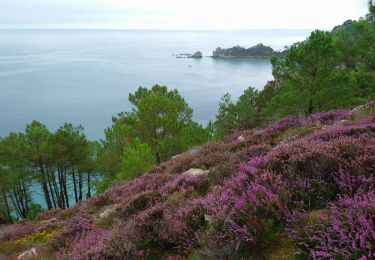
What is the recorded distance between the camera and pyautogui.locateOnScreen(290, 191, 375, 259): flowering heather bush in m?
2.89

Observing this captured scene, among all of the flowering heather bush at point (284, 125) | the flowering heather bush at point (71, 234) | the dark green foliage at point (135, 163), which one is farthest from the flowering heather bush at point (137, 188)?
the dark green foliage at point (135, 163)

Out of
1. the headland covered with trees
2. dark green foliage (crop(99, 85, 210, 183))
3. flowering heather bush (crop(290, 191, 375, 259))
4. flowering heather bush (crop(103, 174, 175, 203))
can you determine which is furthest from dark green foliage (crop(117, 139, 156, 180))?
flowering heather bush (crop(290, 191, 375, 259))

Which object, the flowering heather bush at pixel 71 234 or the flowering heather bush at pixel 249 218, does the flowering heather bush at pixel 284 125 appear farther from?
the flowering heather bush at pixel 249 218

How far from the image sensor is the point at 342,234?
9.73ft

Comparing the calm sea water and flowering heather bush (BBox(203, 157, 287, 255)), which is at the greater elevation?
flowering heather bush (BBox(203, 157, 287, 255))

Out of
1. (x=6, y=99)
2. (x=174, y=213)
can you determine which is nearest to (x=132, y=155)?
(x=174, y=213)

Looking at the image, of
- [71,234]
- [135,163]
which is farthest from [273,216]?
[135,163]

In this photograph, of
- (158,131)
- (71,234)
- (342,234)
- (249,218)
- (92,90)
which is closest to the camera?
(342,234)

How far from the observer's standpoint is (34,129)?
31.5m

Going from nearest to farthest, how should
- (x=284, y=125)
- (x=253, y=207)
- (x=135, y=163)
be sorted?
1. (x=253, y=207)
2. (x=284, y=125)
3. (x=135, y=163)

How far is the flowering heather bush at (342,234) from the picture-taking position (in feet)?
9.49

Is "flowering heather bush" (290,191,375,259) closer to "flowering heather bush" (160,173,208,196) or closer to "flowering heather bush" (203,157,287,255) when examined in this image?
"flowering heather bush" (203,157,287,255)

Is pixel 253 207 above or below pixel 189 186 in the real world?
above

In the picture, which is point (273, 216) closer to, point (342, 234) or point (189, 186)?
point (342, 234)
